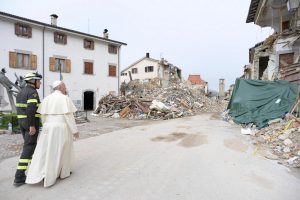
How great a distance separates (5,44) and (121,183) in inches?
803

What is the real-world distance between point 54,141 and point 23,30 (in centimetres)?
2043

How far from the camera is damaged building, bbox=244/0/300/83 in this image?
1397cm

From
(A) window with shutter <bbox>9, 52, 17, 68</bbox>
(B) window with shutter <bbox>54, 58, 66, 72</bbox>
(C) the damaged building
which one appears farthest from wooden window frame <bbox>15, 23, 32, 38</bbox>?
(C) the damaged building

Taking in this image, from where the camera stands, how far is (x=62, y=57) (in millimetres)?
23156

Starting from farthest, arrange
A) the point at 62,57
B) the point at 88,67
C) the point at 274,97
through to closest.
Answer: the point at 88,67
the point at 62,57
the point at 274,97

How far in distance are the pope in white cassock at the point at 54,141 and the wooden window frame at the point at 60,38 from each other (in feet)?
68.4

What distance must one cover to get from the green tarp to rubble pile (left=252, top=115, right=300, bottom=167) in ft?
3.22

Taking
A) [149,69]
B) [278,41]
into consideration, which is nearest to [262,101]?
[278,41]

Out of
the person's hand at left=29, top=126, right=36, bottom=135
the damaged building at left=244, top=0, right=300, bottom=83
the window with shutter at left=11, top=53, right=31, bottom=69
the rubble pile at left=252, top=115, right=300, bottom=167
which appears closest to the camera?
the person's hand at left=29, top=126, right=36, bottom=135

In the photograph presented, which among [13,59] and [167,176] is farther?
[13,59]

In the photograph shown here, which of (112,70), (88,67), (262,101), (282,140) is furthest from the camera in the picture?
(112,70)

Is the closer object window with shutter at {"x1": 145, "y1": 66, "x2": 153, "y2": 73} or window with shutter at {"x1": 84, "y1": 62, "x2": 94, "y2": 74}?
window with shutter at {"x1": 84, "y1": 62, "x2": 94, "y2": 74}

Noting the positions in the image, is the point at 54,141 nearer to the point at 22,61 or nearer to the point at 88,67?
the point at 22,61

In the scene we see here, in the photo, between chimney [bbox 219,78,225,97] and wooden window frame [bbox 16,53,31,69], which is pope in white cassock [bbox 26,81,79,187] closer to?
wooden window frame [bbox 16,53,31,69]
